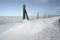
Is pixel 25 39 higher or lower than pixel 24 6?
lower

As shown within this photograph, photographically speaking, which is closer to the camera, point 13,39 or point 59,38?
point 13,39

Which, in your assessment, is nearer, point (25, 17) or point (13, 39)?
point (13, 39)

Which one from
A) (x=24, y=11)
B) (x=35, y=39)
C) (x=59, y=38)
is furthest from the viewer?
(x=24, y=11)

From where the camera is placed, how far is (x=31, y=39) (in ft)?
7.88

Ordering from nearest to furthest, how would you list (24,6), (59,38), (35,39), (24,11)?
(35,39), (59,38), (24,6), (24,11)

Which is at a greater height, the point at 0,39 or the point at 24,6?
the point at 24,6

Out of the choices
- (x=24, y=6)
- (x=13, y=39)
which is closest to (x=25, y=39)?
(x=13, y=39)

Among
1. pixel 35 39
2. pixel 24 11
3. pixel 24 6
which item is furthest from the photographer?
pixel 24 11

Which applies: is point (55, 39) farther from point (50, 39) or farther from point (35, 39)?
point (35, 39)

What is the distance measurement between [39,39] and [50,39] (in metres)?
0.31

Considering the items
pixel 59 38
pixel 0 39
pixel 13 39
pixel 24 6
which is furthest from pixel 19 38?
pixel 24 6

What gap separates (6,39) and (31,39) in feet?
2.14

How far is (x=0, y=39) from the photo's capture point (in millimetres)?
2439

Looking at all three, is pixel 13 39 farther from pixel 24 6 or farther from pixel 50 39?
pixel 24 6
